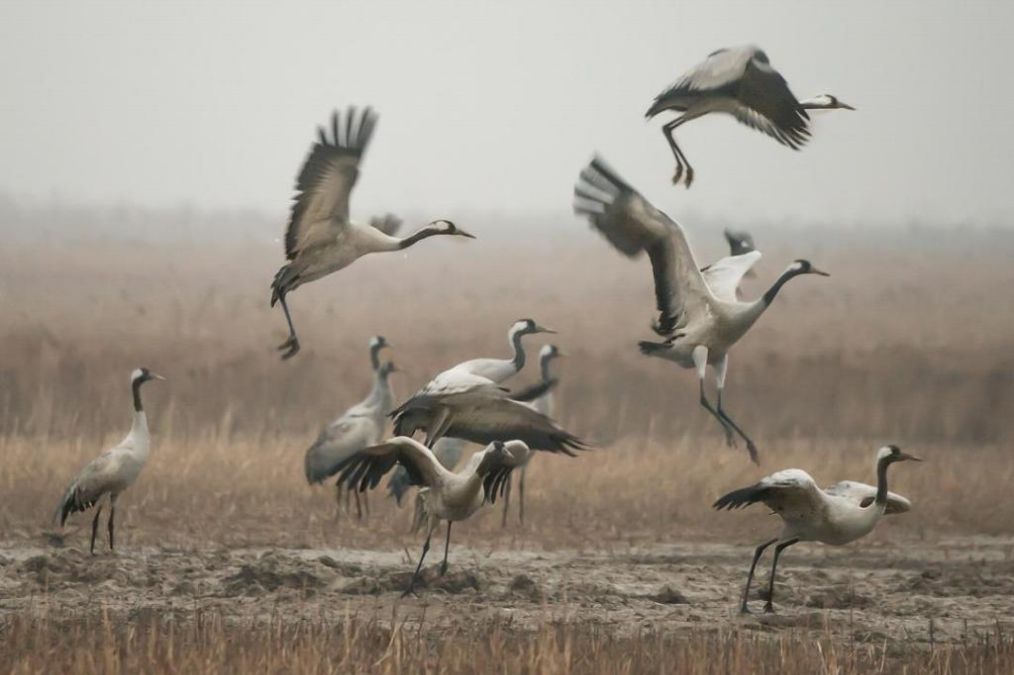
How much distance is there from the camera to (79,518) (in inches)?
461

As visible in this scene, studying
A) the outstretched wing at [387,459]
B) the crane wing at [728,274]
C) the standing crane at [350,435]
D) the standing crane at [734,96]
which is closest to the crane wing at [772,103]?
the standing crane at [734,96]

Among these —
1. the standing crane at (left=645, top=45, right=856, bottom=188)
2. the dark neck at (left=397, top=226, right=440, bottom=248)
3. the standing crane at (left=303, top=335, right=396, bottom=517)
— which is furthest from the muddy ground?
the standing crane at (left=645, top=45, right=856, bottom=188)

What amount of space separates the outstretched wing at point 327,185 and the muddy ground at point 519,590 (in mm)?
1501

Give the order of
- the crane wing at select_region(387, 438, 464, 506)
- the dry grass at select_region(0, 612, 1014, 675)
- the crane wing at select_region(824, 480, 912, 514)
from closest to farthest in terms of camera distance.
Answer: the dry grass at select_region(0, 612, 1014, 675)
the crane wing at select_region(824, 480, 912, 514)
the crane wing at select_region(387, 438, 464, 506)

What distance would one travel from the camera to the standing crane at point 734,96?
340 inches

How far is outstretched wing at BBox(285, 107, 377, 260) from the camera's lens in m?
8.51

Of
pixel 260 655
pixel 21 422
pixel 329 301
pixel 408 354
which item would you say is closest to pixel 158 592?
pixel 260 655

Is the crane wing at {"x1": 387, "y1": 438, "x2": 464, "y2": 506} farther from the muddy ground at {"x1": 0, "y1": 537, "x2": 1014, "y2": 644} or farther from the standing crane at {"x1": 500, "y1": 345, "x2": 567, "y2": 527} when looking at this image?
the muddy ground at {"x1": 0, "y1": 537, "x2": 1014, "y2": 644}

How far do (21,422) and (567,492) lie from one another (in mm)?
5319

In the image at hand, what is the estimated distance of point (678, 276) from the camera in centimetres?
921

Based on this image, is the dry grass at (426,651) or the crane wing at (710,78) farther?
the crane wing at (710,78)

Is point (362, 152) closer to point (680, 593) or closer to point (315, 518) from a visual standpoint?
point (680, 593)

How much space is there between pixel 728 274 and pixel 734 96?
1.43m

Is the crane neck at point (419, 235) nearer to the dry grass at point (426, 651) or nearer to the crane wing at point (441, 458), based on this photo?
the dry grass at point (426, 651)
